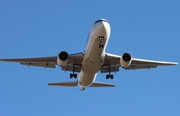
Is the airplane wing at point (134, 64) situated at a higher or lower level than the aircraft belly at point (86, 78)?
higher

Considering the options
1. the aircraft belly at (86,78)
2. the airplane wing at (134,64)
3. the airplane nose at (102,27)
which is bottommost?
the aircraft belly at (86,78)

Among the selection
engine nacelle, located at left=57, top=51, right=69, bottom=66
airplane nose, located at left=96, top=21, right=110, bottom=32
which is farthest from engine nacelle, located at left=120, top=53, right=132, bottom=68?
engine nacelle, located at left=57, top=51, right=69, bottom=66

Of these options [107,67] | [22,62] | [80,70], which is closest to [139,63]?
[107,67]

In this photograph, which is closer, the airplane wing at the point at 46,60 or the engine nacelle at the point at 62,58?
the engine nacelle at the point at 62,58

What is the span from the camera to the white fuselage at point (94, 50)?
29844mm

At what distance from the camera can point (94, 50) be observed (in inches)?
1203

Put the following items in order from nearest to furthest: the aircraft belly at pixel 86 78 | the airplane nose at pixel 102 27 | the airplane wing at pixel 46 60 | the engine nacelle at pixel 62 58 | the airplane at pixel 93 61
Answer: the airplane nose at pixel 102 27 → the airplane at pixel 93 61 → the engine nacelle at pixel 62 58 → the airplane wing at pixel 46 60 → the aircraft belly at pixel 86 78

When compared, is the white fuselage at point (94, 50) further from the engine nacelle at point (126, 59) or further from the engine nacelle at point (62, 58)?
the engine nacelle at point (126, 59)

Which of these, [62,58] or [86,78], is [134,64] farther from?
[62,58]

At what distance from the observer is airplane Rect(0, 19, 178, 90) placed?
1190 inches

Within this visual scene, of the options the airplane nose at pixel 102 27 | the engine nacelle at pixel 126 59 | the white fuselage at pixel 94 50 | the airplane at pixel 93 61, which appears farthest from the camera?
the engine nacelle at pixel 126 59

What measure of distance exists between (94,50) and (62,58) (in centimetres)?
305

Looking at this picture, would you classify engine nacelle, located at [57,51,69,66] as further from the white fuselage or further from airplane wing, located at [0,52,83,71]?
the white fuselage

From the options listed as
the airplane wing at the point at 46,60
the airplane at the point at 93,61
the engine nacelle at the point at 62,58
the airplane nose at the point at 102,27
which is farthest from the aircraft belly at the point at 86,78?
the airplane nose at the point at 102,27
